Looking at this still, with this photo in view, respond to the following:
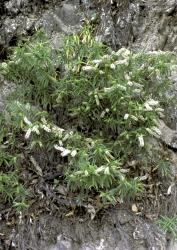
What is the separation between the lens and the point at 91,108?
4082 millimetres

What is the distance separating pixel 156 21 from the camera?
4898 millimetres

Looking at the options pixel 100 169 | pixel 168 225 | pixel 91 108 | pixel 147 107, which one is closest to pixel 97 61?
pixel 91 108

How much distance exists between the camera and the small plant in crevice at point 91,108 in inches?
150

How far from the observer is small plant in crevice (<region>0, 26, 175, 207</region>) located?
12.5 ft

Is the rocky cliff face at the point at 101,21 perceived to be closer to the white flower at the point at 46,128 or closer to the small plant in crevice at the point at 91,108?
the small plant in crevice at the point at 91,108

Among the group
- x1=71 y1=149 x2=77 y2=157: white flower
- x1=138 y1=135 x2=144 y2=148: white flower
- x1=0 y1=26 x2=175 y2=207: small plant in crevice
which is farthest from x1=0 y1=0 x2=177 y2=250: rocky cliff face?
x1=71 y1=149 x2=77 y2=157: white flower

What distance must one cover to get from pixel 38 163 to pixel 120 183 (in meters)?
0.97

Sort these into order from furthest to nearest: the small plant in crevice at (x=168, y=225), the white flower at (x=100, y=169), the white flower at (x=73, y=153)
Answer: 1. the small plant in crevice at (x=168, y=225)
2. the white flower at (x=73, y=153)
3. the white flower at (x=100, y=169)

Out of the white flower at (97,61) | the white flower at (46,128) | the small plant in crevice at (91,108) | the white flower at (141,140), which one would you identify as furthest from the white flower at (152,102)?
the white flower at (46,128)

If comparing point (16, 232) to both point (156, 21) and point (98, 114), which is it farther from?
point (156, 21)

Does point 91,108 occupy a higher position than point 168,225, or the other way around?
point 91,108

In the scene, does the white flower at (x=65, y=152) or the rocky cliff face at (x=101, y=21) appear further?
the rocky cliff face at (x=101, y=21)

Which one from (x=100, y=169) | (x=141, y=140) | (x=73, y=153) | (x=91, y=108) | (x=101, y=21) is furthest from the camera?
(x=101, y=21)

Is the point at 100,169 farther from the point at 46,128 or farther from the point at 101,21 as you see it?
the point at 101,21
